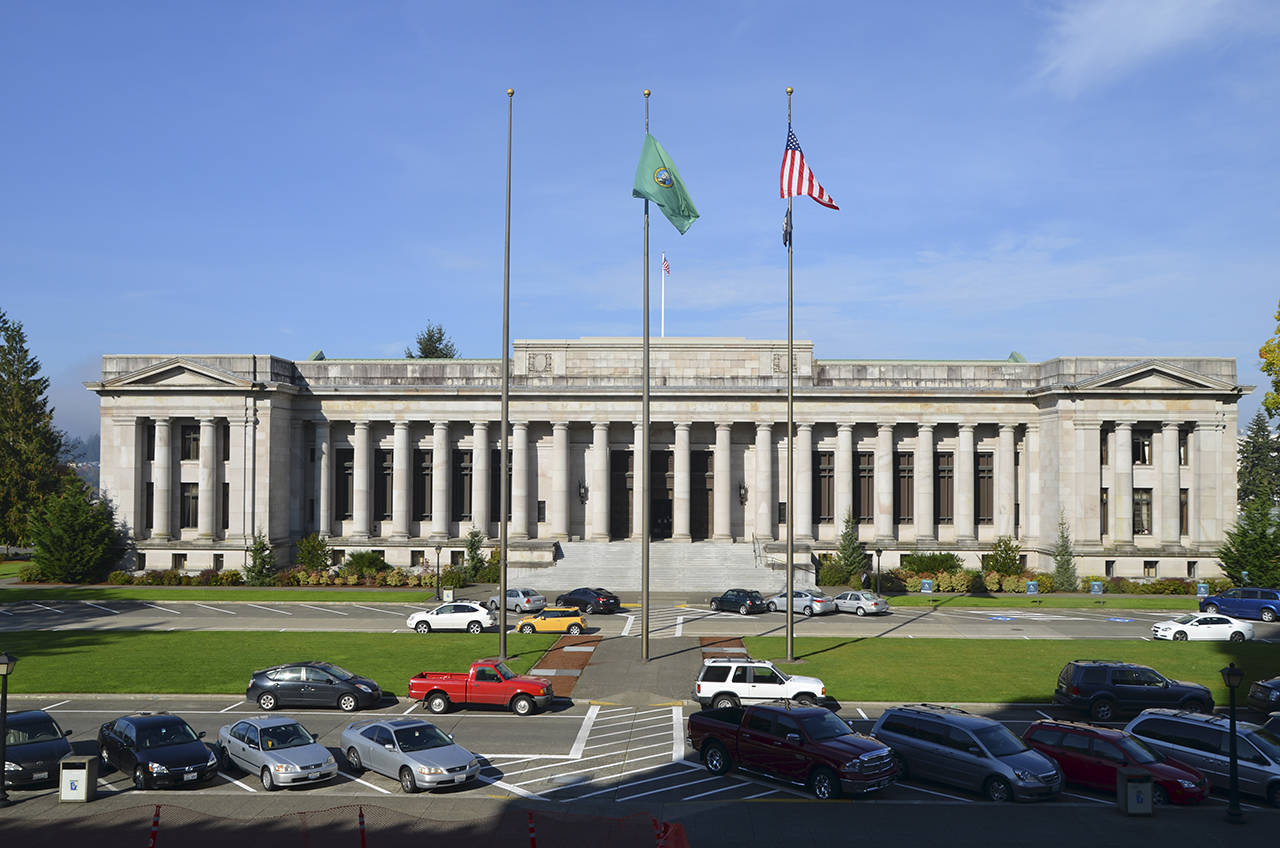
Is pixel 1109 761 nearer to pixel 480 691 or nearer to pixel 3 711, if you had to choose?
pixel 480 691

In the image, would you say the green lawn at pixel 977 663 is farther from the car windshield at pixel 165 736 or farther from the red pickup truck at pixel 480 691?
the car windshield at pixel 165 736

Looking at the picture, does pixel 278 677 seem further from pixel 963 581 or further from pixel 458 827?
pixel 963 581

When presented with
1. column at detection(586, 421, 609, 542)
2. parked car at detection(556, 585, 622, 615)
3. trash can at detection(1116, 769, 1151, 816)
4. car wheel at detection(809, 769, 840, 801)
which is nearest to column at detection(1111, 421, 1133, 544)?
column at detection(586, 421, 609, 542)

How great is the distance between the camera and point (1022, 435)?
2820 inches

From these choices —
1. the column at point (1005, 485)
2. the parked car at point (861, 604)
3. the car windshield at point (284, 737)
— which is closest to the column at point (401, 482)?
the parked car at point (861, 604)

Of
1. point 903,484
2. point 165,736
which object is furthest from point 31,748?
point 903,484

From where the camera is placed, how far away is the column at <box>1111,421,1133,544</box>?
2586 inches

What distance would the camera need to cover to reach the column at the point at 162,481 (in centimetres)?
6769

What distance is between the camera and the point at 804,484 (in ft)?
228

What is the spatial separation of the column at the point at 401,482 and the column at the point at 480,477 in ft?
16.4

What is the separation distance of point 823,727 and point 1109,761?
6619 mm

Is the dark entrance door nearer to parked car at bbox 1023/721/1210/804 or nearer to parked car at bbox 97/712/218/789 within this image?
parked car at bbox 97/712/218/789

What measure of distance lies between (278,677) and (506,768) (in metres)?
10.7

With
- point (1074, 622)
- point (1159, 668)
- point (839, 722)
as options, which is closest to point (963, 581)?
point (1074, 622)
